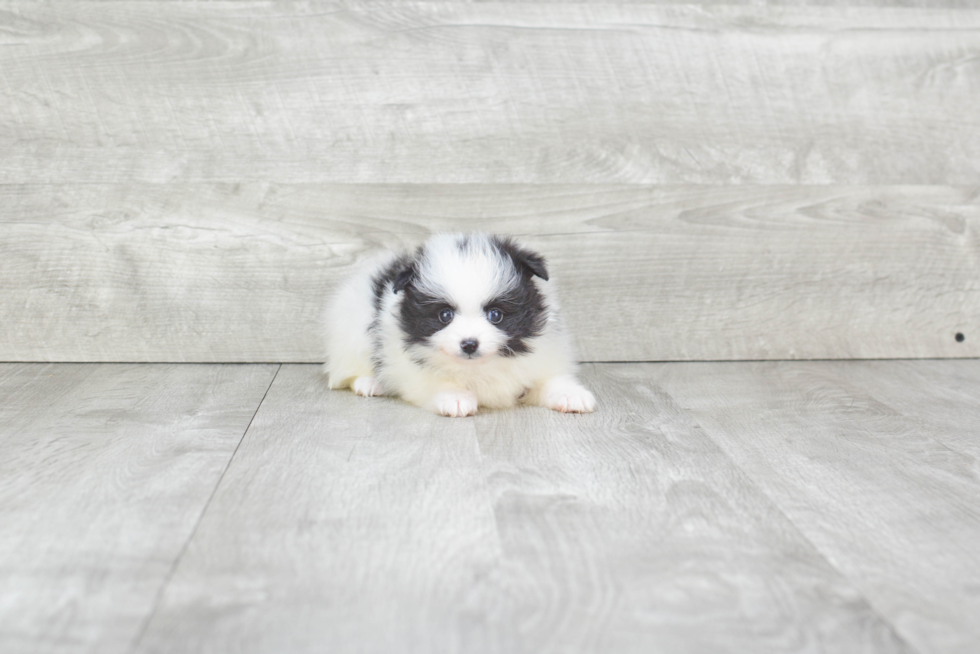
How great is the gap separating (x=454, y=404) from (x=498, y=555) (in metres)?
0.84

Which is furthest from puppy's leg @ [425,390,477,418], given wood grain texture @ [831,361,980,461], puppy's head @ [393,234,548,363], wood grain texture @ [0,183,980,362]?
wood grain texture @ [831,361,980,461]

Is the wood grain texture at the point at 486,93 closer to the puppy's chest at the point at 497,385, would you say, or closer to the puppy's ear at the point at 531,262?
the puppy's ear at the point at 531,262

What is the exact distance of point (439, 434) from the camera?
196 centimetres

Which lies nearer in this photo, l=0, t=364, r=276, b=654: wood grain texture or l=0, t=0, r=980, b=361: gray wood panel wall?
l=0, t=364, r=276, b=654: wood grain texture

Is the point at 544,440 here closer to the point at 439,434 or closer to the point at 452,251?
the point at 439,434

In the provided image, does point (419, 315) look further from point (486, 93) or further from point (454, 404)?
point (486, 93)

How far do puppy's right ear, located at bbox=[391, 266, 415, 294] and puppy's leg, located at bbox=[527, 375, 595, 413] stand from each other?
0.45m

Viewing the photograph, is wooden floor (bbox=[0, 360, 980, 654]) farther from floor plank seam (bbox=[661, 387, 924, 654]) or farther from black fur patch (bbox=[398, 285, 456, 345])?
black fur patch (bbox=[398, 285, 456, 345])

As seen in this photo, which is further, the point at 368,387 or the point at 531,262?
the point at 368,387

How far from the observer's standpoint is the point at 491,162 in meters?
2.65

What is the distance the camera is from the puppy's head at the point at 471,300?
207 centimetres

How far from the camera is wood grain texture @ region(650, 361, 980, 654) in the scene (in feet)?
4.05

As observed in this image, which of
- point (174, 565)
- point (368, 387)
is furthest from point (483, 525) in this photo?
point (368, 387)

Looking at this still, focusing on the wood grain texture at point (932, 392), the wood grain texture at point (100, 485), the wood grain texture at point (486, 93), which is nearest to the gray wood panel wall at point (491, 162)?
the wood grain texture at point (486, 93)
